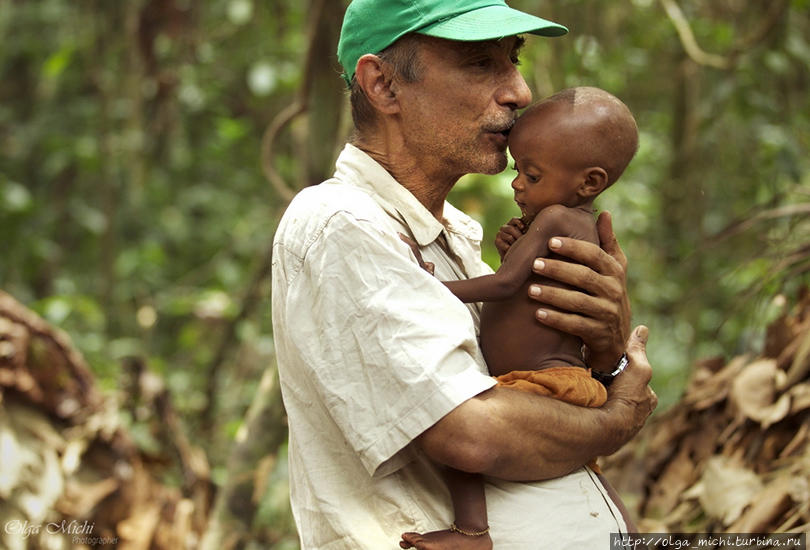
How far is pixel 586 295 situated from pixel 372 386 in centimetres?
60

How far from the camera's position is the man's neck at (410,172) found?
84.5 inches

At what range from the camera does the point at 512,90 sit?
6.90 ft

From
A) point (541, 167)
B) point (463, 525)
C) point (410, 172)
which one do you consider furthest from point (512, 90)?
point (463, 525)

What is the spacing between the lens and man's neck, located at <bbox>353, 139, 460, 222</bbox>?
2.15 metres

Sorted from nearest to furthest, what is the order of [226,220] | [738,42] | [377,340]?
[377,340], [738,42], [226,220]

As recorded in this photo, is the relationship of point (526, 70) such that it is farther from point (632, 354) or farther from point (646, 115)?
point (646, 115)

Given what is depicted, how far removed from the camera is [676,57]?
7.10 metres

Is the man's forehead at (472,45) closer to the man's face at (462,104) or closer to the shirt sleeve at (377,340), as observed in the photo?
the man's face at (462,104)

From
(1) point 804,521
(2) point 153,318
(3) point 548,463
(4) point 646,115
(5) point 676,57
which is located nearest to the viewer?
(3) point 548,463

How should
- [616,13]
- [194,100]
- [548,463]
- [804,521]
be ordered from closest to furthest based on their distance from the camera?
[548,463], [804,521], [616,13], [194,100]

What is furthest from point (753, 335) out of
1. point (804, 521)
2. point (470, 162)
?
point (470, 162)

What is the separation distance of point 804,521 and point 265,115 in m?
6.41

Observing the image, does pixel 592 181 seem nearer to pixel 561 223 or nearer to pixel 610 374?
pixel 561 223
